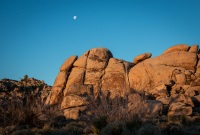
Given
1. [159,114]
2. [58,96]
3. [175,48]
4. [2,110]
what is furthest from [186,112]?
[58,96]

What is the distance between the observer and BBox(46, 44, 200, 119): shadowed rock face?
2616 centimetres

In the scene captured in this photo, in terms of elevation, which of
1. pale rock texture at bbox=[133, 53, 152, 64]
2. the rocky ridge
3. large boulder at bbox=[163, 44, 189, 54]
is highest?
large boulder at bbox=[163, 44, 189, 54]

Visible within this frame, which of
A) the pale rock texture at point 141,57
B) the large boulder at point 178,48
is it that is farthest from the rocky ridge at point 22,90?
the large boulder at point 178,48

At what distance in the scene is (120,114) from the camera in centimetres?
1020

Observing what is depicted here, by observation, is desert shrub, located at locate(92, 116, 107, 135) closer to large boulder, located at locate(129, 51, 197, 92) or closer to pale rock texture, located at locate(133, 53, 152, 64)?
large boulder, located at locate(129, 51, 197, 92)

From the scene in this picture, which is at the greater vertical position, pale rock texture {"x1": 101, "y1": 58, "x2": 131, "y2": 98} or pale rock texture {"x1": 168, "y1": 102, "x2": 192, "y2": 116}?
pale rock texture {"x1": 101, "y1": 58, "x2": 131, "y2": 98}

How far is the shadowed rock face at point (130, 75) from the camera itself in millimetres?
26156

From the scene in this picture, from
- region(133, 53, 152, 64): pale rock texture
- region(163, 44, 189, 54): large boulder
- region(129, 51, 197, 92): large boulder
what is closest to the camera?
region(129, 51, 197, 92): large boulder

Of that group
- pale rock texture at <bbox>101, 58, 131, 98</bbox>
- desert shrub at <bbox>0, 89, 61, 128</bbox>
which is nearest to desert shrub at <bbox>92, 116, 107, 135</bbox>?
desert shrub at <bbox>0, 89, 61, 128</bbox>

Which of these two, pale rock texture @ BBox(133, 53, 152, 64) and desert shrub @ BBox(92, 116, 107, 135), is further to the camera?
pale rock texture @ BBox(133, 53, 152, 64)

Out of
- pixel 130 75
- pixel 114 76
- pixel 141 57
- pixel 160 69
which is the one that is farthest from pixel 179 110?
pixel 141 57

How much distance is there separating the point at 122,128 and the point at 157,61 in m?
22.7

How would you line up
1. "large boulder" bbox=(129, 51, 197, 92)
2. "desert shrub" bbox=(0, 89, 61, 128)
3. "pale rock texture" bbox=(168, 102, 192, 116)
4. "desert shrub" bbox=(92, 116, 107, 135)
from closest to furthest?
"desert shrub" bbox=(92, 116, 107, 135) < "desert shrub" bbox=(0, 89, 61, 128) < "pale rock texture" bbox=(168, 102, 192, 116) < "large boulder" bbox=(129, 51, 197, 92)

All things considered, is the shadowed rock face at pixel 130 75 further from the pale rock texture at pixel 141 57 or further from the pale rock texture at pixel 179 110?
the pale rock texture at pixel 179 110
